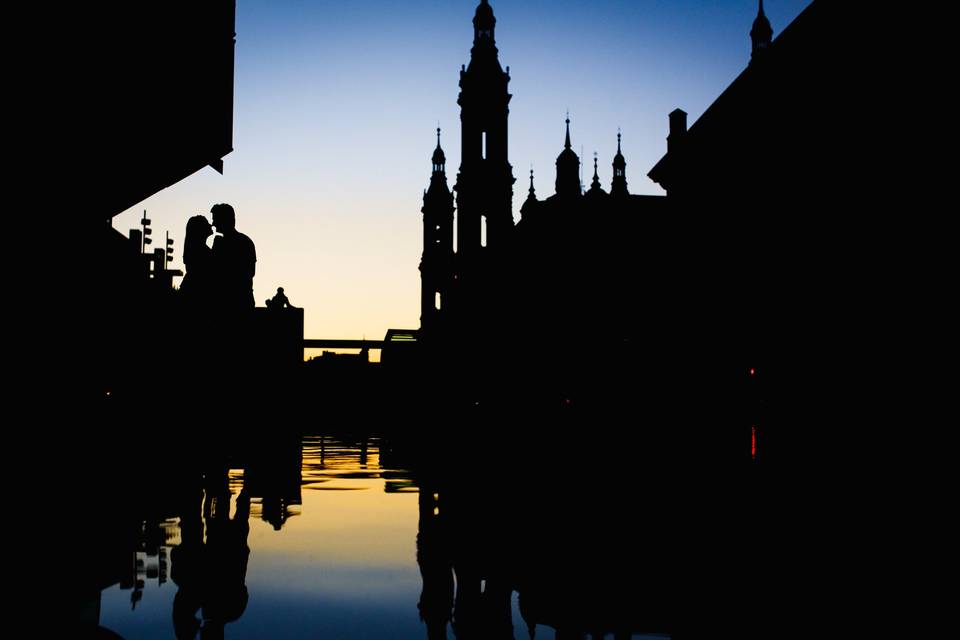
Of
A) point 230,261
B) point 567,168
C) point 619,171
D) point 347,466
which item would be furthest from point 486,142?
point 230,261

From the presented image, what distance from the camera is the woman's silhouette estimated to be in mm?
7242

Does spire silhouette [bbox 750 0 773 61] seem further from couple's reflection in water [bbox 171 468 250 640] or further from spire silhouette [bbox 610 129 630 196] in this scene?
couple's reflection in water [bbox 171 468 250 640]

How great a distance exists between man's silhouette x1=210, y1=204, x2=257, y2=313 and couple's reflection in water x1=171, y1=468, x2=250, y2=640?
1280 millimetres

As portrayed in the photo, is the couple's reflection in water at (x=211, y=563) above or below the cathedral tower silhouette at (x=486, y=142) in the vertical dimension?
below

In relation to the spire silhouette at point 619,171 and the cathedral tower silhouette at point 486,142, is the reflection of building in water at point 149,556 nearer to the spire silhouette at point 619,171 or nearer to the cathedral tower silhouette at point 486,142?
the cathedral tower silhouette at point 486,142

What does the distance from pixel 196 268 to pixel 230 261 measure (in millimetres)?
252

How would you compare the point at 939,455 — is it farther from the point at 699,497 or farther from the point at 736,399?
the point at 736,399

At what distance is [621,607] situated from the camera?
503 cm

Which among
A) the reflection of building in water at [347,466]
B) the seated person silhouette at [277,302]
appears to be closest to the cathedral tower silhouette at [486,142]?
the reflection of building in water at [347,466]

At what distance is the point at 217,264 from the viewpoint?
7.32 meters

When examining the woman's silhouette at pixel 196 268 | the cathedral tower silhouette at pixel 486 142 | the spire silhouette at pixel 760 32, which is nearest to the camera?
the woman's silhouette at pixel 196 268

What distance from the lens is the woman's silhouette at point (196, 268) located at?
724 cm

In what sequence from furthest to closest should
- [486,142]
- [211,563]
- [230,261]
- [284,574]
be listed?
[486,142], [230,261], [211,563], [284,574]

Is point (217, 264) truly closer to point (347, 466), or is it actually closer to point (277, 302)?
point (277, 302)
